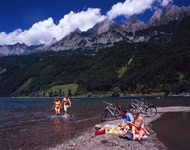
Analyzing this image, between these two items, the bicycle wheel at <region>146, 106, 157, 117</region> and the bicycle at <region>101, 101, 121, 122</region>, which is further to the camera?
the bicycle wheel at <region>146, 106, 157, 117</region>

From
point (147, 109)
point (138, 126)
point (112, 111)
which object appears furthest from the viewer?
point (147, 109)

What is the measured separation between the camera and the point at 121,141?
16.7m

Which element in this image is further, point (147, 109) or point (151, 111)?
point (147, 109)

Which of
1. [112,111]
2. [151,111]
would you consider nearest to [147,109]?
[151,111]

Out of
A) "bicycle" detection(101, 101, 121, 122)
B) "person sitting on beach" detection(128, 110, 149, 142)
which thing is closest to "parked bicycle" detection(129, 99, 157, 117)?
"bicycle" detection(101, 101, 121, 122)

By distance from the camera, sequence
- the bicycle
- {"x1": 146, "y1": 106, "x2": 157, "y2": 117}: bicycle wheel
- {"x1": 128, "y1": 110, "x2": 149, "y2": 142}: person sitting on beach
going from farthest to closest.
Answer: {"x1": 146, "y1": 106, "x2": 157, "y2": 117}: bicycle wheel
the bicycle
{"x1": 128, "y1": 110, "x2": 149, "y2": 142}: person sitting on beach

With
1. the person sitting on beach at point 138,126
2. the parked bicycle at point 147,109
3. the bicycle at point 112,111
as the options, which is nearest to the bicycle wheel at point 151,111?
the parked bicycle at point 147,109

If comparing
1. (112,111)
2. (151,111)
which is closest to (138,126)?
(112,111)

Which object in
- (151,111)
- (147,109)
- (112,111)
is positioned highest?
(112,111)

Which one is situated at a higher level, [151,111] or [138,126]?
[138,126]

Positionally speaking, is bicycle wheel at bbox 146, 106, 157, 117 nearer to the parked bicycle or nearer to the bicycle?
the parked bicycle

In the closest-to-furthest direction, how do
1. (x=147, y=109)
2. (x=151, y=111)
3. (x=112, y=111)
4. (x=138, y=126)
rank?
1. (x=138, y=126)
2. (x=112, y=111)
3. (x=151, y=111)
4. (x=147, y=109)

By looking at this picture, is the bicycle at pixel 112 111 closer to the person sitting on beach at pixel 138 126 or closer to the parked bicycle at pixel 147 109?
the parked bicycle at pixel 147 109

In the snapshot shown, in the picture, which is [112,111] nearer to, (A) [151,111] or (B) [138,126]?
(A) [151,111]
